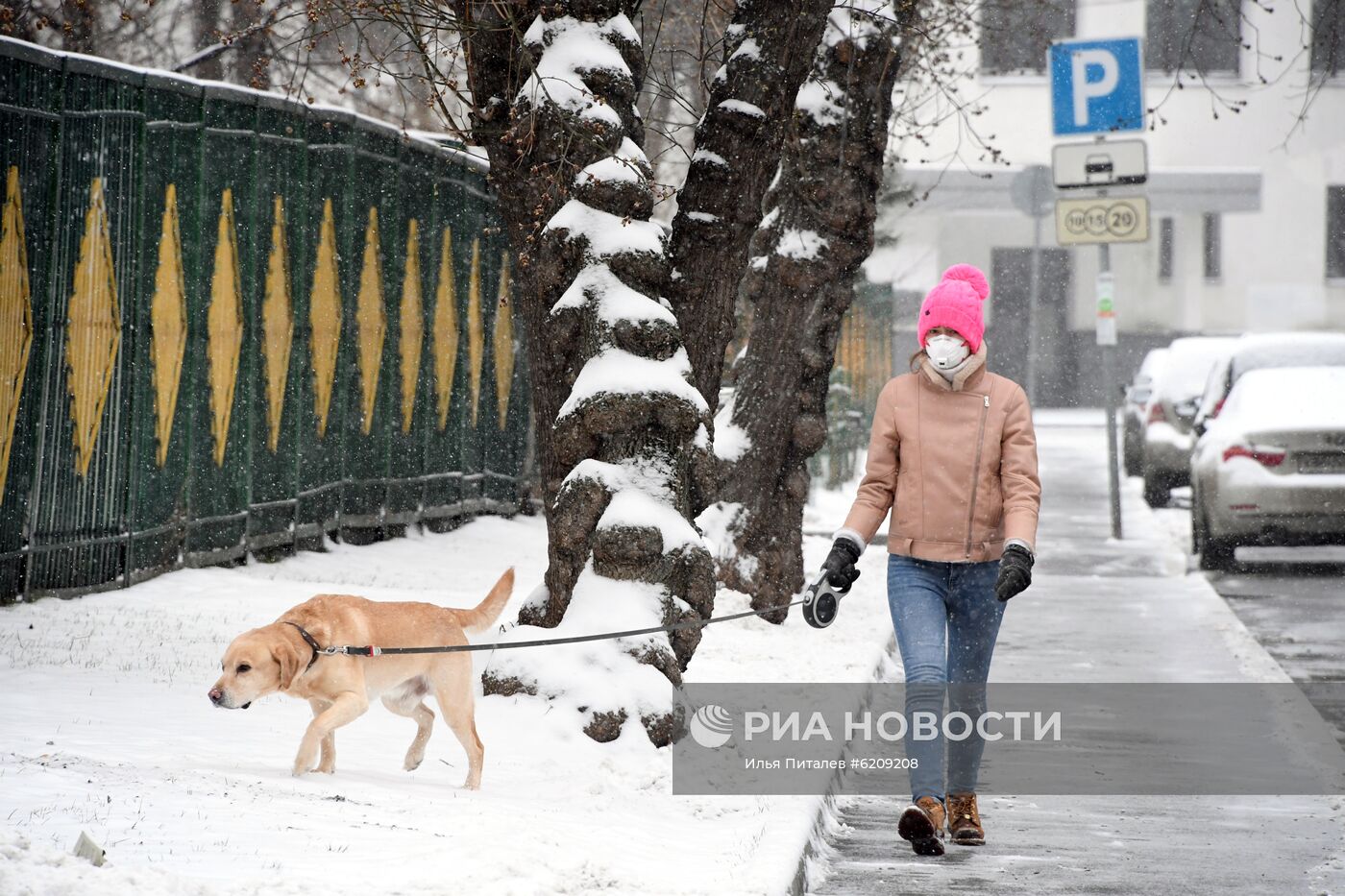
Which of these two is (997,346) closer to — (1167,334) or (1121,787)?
(1167,334)

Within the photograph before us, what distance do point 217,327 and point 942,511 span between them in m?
6.53

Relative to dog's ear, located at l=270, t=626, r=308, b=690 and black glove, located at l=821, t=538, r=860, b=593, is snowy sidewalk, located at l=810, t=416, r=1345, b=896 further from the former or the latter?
dog's ear, located at l=270, t=626, r=308, b=690

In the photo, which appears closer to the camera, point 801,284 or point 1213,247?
point 801,284

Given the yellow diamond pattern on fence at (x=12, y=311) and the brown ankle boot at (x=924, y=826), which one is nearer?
the brown ankle boot at (x=924, y=826)

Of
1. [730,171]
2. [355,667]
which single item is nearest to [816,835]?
[355,667]

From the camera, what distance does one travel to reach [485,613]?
21.7 ft

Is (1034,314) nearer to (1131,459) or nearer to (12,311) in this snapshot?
(1131,459)

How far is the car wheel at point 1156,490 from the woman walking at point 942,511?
15.9 metres

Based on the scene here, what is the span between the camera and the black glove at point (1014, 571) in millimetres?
5828

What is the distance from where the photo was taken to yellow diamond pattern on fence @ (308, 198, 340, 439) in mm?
12773

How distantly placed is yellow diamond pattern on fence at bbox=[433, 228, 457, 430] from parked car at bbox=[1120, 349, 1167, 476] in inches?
402

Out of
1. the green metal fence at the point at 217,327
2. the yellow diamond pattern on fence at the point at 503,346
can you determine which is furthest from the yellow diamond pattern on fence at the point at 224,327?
the yellow diamond pattern on fence at the point at 503,346

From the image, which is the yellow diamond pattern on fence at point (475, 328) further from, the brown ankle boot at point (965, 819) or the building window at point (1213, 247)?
the building window at point (1213, 247)

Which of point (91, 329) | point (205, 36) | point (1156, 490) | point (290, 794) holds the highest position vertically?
point (205, 36)
